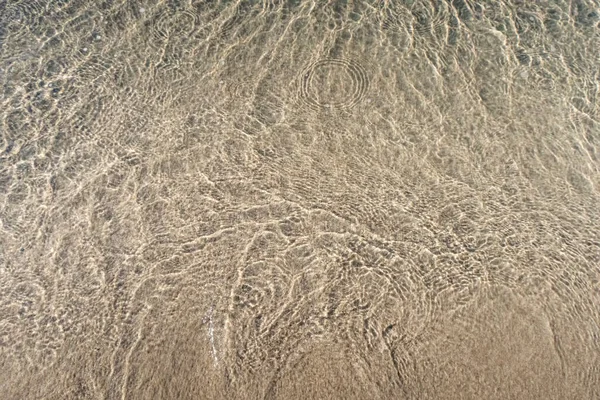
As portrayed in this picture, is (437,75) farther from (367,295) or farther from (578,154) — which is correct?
(367,295)

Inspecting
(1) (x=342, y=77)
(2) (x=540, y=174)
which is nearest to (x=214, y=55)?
(1) (x=342, y=77)

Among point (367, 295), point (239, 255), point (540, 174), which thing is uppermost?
point (540, 174)

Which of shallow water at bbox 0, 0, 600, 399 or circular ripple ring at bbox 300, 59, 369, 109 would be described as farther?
circular ripple ring at bbox 300, 59, 369, 109

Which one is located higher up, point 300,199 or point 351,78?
point 351,78

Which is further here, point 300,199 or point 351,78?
point 351,78
